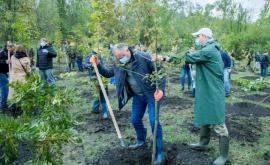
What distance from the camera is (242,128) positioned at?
7.39 m

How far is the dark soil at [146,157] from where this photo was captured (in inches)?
208

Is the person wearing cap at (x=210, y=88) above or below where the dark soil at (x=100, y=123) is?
above

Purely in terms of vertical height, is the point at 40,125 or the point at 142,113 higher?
the point at 40,125

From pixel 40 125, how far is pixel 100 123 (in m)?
4.97

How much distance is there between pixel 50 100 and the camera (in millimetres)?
3750

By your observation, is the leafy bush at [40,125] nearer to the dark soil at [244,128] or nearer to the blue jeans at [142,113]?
the blue jeans at [142,113]

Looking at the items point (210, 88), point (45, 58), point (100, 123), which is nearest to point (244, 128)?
point (210, 88)

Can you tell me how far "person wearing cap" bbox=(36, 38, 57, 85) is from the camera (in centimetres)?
1119

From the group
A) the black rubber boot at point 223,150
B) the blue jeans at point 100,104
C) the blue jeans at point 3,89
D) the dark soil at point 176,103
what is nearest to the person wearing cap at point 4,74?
the blue jeans at point 3,89

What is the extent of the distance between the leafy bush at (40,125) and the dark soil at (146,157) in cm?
186

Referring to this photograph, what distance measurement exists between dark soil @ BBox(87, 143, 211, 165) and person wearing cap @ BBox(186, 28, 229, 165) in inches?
15.7

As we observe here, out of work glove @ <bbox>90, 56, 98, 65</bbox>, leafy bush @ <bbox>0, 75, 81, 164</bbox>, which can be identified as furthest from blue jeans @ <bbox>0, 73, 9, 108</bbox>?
leafy bush @ <bbox>0, 75, 81, 164</bbox>

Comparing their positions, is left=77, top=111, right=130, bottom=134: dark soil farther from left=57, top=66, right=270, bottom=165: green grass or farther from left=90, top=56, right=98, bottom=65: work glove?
left=90, top=56, right=98, bottom=65: work glove

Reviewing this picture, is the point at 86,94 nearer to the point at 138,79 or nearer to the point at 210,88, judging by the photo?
the point at 138,79
